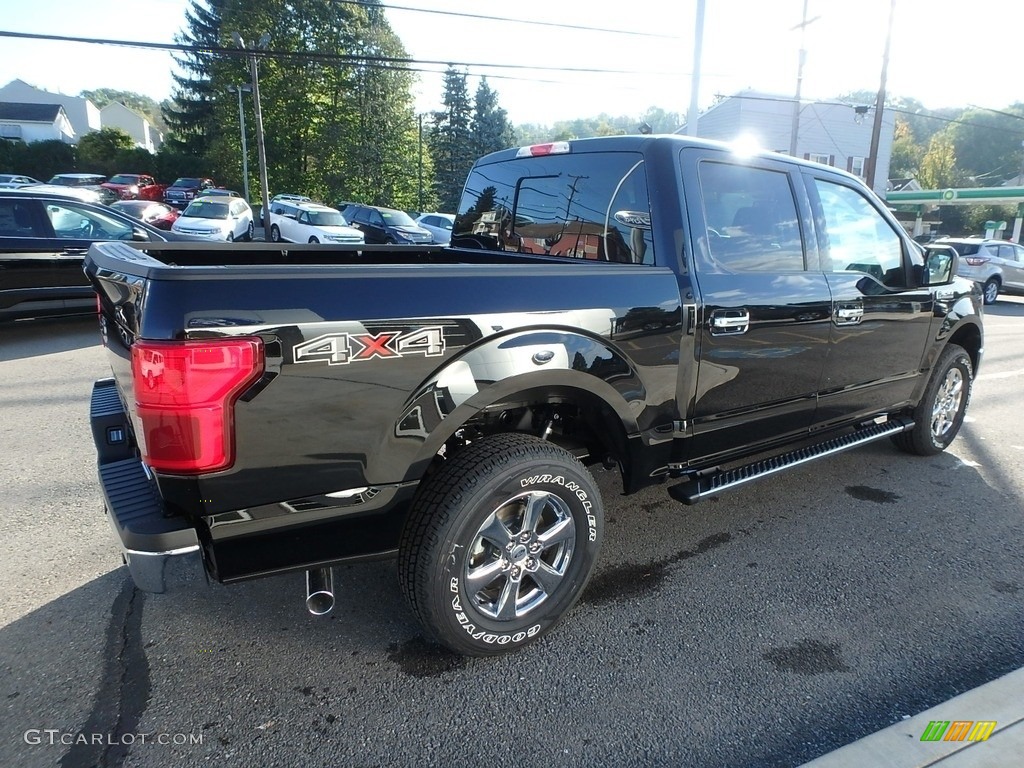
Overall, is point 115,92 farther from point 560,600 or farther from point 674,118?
point 560,600

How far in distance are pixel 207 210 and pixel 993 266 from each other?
22.6 meters

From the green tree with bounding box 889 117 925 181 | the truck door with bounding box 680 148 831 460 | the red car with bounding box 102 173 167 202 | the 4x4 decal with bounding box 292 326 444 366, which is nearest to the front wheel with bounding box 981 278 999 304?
the truck door with bounding box 680 148 831 460

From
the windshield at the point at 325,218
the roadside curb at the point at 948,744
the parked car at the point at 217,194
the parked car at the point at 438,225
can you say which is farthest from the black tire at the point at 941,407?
the parked car at the point at 217,194

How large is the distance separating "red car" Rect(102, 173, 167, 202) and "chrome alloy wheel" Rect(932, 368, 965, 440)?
4061 cm

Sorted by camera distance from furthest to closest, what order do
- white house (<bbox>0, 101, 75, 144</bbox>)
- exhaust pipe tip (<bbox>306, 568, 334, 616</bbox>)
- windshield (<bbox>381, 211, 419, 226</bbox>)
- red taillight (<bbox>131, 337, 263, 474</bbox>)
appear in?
white house (<bbox>0, 101, 75, 144</bbox>) → windshield (<bbox>381, 211, 419, 226</bbox>) → exhaust pipe tip (<bbox>306, 568, 334, 616</bbox>) → red taillight (<bbox>131, 337, 263, 474</bbox>)

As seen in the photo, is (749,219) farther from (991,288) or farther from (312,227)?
(312,227)

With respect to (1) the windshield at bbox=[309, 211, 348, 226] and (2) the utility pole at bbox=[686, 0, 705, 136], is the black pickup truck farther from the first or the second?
(1) the windshield at bbox=[309, 211, 348, 226]

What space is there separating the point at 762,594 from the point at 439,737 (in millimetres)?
1668

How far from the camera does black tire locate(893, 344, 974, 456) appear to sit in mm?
4688

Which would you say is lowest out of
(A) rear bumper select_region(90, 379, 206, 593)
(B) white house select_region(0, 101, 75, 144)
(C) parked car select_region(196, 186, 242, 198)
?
(A) rear bumper select_region(90, 379, 206, 593)

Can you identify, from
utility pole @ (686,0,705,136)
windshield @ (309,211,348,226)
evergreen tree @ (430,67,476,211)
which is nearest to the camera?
Answer: utility pole @ (686,0,705,136)

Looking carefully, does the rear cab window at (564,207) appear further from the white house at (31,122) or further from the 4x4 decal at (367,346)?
the white house at (31,122)

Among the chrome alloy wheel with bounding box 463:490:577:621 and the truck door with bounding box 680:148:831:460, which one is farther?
the truck door with bounding box 680:148:831:460

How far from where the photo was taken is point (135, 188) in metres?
39.5
